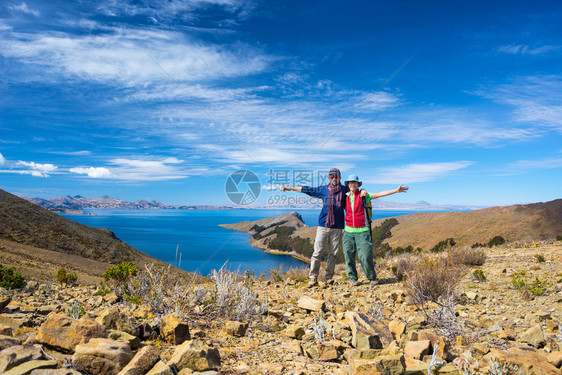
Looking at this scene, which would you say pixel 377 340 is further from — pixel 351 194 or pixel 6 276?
pixel 6 276

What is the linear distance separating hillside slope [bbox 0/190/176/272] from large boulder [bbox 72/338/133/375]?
74.0 feet

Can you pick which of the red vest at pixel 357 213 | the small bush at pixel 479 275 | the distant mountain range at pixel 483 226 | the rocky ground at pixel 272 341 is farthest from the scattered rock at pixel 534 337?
the distant mountain range at pixel 483 226

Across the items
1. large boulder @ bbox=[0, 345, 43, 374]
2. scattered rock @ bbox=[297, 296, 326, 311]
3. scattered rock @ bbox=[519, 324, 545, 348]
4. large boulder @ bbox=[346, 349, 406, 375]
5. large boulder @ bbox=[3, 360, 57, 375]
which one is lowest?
scattered rock @ bbox=[519, 324, 545, 348]

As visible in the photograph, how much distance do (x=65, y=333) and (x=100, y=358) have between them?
0.55 metres

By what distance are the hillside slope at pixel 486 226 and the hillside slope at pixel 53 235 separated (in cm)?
3342

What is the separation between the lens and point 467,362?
110 inches

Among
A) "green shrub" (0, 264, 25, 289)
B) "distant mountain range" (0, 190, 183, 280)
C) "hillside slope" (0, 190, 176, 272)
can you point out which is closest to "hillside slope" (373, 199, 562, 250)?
"green shrub" (0, 264, 25, 289)

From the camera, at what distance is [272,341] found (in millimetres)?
3504

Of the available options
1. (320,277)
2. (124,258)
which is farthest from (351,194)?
(124,258)

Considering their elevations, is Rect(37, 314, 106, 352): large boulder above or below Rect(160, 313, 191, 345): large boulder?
above

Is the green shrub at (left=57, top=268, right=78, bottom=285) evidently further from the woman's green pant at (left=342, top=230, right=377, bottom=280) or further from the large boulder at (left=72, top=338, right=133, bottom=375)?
the large boulder at (left=72, top=338, right=133, bottom=375)

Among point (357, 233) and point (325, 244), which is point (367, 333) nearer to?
point (357, 233)

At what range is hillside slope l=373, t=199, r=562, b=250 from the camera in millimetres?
33719

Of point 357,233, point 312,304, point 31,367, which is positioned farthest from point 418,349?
point 357,233
